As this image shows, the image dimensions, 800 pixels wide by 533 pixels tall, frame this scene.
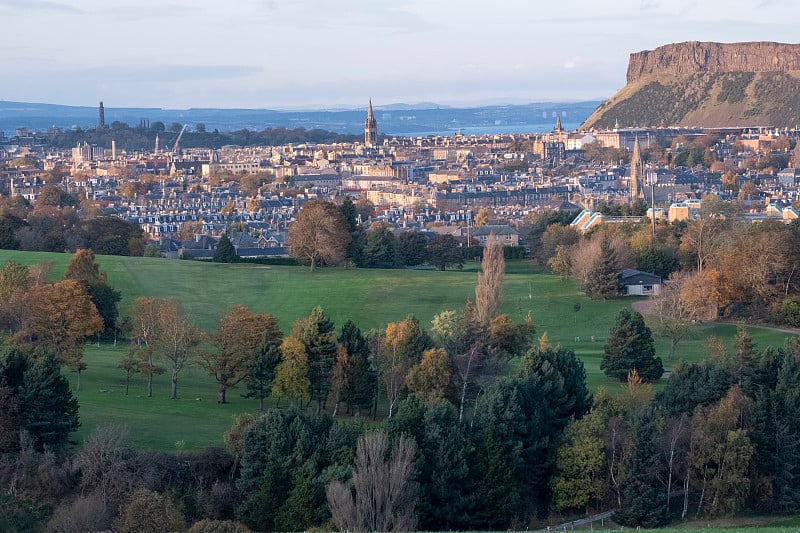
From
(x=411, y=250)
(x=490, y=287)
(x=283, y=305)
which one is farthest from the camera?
(x=411, y=250)

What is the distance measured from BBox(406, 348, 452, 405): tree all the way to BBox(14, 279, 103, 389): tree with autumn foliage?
626 centimetres

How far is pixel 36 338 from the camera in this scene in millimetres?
26531

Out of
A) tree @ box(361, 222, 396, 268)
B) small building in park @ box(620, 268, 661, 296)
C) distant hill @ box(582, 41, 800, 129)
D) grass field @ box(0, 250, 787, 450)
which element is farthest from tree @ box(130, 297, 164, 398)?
distant hill @ box(582, 41, 800, 129)

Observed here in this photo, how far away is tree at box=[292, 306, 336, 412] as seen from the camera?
24.7 meters

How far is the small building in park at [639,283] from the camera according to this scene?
125ft

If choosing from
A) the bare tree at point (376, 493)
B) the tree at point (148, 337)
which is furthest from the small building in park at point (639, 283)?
the bare tree at point (376, 493)

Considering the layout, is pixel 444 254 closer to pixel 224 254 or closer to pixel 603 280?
pixel 224 254

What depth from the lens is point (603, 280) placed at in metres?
36.9

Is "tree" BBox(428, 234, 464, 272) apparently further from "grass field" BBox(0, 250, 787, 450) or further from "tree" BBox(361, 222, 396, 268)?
"grass field" BBox(0, 250, 787, 450)

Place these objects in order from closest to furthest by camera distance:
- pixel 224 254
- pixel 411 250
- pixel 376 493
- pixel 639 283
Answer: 1. pixel 376 493
2. pixel 639 283
3. pixel 224 254
4. pixel 411 250

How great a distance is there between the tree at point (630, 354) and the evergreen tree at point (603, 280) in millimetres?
9282

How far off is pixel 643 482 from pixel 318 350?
7.31 m

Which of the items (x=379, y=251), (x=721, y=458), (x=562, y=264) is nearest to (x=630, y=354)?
(x=721, y=458)

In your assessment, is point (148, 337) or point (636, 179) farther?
point (636, 179)
